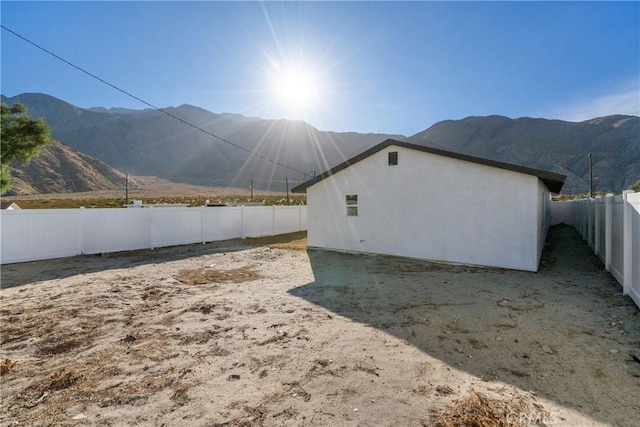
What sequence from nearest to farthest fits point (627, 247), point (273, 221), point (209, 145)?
point (627, 247)
point (273, 221)
point (209, 145)

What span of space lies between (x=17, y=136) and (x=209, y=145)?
86.7 meters

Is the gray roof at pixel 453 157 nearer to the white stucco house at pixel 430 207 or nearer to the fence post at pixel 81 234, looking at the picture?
the white stucco house at pixel 430 207

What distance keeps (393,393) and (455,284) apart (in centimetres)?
487

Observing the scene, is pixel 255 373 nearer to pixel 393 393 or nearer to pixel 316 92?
pixel 393 393

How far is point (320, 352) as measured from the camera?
145 inches

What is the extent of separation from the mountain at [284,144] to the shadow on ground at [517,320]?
41287 mm

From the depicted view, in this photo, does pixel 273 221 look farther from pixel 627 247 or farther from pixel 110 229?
pixel 627 247

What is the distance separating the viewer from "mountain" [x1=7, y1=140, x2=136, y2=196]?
63.7m

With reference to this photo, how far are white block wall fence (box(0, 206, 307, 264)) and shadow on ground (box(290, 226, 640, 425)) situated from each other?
8.17 m

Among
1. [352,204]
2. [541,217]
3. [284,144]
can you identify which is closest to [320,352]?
[352,204]

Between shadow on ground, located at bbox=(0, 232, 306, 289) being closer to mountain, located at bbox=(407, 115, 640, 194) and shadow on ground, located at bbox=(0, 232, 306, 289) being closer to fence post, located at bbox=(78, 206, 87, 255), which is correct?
fence post, located at bbox=(78, 206, 87, 255)

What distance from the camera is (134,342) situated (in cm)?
402

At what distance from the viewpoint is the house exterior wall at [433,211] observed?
8.41 m

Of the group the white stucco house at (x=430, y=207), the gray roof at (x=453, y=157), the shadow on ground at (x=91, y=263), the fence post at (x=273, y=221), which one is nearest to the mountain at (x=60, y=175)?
the fence post at (x=273, y=221)
